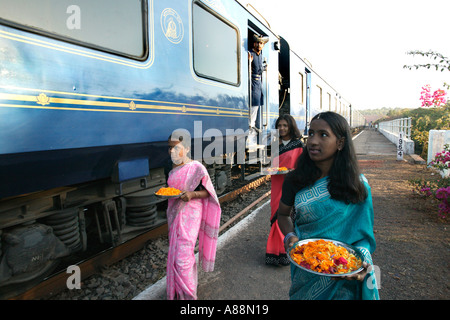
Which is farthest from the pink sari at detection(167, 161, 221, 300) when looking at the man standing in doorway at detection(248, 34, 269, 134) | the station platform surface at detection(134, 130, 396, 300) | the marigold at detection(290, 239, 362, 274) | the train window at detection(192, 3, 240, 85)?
the man standing in doorway at detection(248, 34, 269, 134)

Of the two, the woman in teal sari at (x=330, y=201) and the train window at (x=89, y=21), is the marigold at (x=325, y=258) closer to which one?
the woman in teal sari at (x=330, y=201)

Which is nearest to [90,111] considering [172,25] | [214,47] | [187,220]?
[187,220]

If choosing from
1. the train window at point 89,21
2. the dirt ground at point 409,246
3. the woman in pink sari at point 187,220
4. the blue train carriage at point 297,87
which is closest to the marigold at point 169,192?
the woman in pink sari at point 187,220

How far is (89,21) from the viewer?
258 centimetres

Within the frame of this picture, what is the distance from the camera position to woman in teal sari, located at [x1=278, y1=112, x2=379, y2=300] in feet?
5.34

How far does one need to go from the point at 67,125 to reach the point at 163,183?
6.42 feet

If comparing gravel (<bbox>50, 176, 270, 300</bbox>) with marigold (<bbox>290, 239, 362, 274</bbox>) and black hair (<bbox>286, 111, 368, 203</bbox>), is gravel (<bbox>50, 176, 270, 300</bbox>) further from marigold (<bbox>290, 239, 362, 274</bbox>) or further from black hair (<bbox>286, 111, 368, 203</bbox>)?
black hair (<bbox>286, 111, 368, 203</bbox>)

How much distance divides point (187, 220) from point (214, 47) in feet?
9.80

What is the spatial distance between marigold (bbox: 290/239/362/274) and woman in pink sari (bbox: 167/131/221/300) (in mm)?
1172

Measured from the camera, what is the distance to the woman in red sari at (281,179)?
3293 mm

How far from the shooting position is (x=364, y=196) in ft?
5.37
